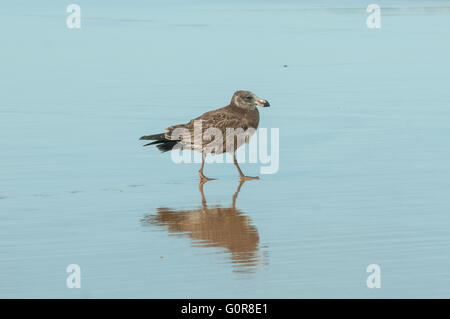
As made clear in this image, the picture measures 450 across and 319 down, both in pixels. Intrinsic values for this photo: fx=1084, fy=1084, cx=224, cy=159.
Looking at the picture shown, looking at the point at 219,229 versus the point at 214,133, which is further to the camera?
the point at 214,133

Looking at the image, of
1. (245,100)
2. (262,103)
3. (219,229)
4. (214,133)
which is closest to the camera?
(219,229)

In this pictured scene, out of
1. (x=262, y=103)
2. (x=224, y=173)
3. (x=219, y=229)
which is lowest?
(x=219, y=229)

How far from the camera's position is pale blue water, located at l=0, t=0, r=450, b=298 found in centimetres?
734

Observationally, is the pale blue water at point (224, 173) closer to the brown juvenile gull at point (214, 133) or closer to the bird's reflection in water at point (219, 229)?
the bird's reflection in water at point (219, 229)

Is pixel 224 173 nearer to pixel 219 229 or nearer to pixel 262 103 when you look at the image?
pixel 262 103

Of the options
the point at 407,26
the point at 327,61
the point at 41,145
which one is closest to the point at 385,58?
the point at 327,61

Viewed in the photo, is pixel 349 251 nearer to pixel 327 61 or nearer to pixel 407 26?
pixel 327 61

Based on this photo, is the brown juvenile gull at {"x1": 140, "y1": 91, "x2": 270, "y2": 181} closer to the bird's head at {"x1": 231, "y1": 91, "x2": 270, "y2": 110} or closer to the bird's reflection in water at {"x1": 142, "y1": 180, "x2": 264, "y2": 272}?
the bird's head at {"x1": 231, "y1": 91, "x2": 270, "y2": 110}

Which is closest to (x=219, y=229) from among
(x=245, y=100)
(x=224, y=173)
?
(x=224, y=173)

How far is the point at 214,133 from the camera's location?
35.6 feet

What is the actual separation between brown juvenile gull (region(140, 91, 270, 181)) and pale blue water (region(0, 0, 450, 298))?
328 millimetres

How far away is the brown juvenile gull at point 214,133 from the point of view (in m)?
10.9

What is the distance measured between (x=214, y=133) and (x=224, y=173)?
0.60 metres

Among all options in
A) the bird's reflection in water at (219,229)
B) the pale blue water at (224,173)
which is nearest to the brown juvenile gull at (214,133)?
the pale blue water at (224,173)
